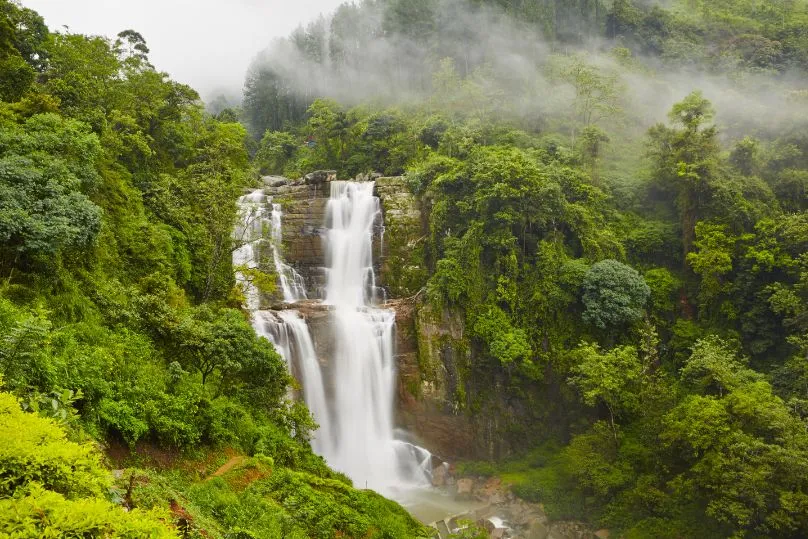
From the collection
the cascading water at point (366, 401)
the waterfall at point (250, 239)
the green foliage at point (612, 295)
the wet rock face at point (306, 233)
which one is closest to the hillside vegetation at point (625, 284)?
the green foliage at point (612, 295)

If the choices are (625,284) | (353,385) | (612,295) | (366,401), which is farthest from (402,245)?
(625,284)

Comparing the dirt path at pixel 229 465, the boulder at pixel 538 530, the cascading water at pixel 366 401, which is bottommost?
the boulder at pixel 538 530

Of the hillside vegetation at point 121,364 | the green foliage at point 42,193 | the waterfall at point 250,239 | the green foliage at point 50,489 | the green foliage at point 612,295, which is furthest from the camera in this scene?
the waterfall at point 250,239

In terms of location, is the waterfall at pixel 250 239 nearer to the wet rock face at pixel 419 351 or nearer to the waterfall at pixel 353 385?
the waterfall at pixel 353 385

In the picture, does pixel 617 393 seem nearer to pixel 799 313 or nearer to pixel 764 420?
pixel 764 420

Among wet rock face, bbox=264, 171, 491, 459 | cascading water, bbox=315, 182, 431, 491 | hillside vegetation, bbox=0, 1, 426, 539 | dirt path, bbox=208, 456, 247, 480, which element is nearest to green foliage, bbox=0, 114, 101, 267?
hillside vegetation, bbox=0, 1, 426, 539

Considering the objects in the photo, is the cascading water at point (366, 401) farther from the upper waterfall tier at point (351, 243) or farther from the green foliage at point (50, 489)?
the green foliage at point (50, 489)

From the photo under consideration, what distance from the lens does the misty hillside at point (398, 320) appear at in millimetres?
9648

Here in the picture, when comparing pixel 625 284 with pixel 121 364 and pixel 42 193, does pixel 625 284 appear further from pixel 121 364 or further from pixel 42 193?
pixel 42 193

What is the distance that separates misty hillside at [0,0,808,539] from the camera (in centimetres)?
965

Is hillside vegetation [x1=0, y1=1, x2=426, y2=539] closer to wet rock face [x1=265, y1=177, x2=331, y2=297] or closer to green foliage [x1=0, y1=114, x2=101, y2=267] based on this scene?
green foliage [x1=0, y1=114, x2=101, y2=267]

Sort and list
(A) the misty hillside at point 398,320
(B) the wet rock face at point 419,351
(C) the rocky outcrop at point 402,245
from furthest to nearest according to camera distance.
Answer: (C) the rocky outcrop at point 402,245 → (B) the wet rock face at point 419,351 → (A) the misty hillside at point 398,320

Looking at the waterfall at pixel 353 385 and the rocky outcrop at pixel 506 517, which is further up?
the waterfall at pixel 353 385

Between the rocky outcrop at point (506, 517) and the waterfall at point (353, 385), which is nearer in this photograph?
the rocky outcrop at point (506, 517)
